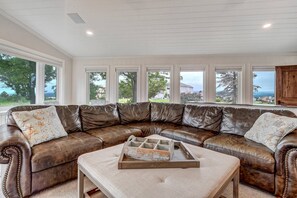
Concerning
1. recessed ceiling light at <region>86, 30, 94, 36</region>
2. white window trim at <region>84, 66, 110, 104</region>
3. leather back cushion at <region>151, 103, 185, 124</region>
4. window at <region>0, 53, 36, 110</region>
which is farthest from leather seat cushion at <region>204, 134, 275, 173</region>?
window at <region>0, 53, 36, 110</region>

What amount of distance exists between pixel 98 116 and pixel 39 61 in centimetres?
207

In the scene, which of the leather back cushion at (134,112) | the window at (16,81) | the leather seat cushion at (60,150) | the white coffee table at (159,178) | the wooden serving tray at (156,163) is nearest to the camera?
the white coffee table at (159,178)

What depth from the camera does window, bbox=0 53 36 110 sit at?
120 inches

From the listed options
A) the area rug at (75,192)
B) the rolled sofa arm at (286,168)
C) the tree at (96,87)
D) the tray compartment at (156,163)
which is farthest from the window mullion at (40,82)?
the rolled sofa arm at (286,168)

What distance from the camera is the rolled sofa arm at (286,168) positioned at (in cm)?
165

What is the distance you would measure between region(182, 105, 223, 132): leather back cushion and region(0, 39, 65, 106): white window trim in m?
3.25

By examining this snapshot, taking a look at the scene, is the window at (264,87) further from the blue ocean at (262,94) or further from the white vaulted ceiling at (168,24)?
the white vaulted ceiling at (168,24)

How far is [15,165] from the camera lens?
1607 mm

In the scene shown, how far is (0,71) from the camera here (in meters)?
2.99

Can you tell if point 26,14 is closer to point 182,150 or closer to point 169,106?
point 169,106

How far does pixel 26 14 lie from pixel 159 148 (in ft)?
10.8

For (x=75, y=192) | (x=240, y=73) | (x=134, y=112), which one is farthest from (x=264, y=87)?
(x=75, y=192)

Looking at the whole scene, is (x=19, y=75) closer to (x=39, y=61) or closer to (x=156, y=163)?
(x=39, y=61)

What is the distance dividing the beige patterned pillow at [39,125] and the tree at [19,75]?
155cm
